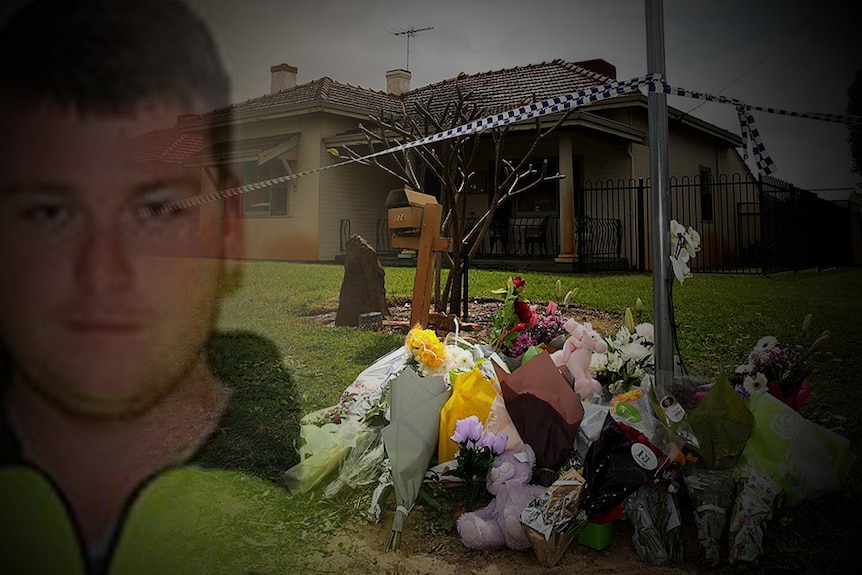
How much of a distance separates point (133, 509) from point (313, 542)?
Result: 20.5 inches

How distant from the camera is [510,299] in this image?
99.2 inches

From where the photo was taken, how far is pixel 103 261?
0.96m

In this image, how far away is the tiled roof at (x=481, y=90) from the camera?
8.08 metres

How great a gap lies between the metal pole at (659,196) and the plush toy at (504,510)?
75 cm

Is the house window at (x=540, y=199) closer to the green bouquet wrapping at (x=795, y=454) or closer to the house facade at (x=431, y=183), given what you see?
the house facade at (x=431, y=183)

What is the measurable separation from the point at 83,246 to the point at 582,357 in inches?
63.1

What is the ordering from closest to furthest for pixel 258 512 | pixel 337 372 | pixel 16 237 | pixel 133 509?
pixel 16 237
pixel 133 509
pixel 258 512
pixel 337 372

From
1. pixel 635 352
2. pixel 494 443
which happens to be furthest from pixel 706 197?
pixel 494 443

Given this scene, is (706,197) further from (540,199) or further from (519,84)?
(519,84)

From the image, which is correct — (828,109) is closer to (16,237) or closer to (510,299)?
(510,299)

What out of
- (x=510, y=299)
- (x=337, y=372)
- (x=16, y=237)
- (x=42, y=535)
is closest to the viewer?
(x=16, y=237)

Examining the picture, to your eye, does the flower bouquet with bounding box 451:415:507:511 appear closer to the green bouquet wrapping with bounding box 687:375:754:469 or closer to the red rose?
the green bouquet wrapping with bounding box 687:375:754:469

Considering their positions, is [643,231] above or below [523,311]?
above

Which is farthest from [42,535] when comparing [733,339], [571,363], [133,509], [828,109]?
[828,109]
